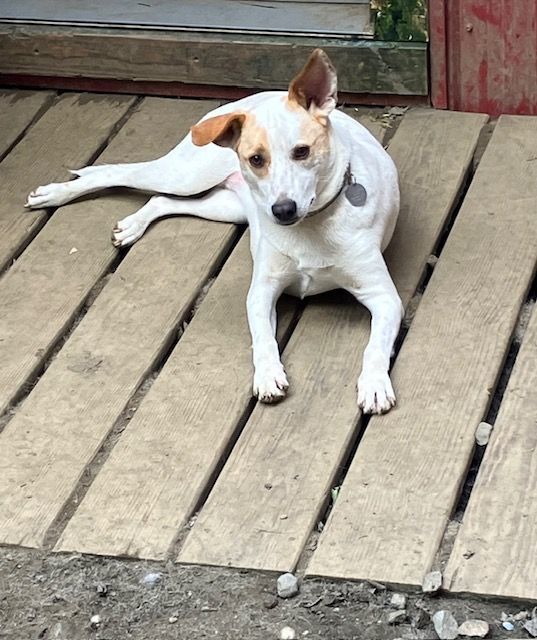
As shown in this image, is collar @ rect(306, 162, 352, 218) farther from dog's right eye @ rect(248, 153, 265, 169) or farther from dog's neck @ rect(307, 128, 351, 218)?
dog's right eye @ rect(248, 153, 265, 169)

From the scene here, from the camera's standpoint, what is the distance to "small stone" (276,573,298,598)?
301 centimetres

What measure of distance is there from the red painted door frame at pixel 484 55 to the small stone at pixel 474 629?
2380 mm

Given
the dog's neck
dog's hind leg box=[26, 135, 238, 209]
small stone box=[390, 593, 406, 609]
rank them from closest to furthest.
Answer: small stone box=[390, 593, 406, 609]
the dog's neck
dog's hind leg box=[26, 135, 238, 209]

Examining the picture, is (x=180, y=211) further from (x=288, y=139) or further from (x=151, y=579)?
(x=151, y=579)

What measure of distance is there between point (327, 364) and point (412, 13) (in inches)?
63.3

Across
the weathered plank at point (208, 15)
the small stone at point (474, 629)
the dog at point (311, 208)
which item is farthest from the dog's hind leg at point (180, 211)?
the small stone at point (474, 629)

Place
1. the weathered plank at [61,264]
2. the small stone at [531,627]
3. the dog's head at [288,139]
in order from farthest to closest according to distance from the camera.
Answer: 1. the weathered plank at [61,264]
2. the dog's head at [288,139]
3. the small stone at [531,627]

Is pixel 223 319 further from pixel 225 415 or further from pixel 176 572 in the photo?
pixel 176 572

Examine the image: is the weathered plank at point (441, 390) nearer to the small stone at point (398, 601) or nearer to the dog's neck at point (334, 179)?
the small stone at point (398, 601)

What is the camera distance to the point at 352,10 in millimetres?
4930

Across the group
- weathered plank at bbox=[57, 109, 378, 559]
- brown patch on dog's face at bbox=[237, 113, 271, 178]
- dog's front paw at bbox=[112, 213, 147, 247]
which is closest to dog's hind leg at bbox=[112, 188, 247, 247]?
dog's front paw at bbox=[112, 213, 147, 247]

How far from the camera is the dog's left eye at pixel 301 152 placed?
351 centimetres

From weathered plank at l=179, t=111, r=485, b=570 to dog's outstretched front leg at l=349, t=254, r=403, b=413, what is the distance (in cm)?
6

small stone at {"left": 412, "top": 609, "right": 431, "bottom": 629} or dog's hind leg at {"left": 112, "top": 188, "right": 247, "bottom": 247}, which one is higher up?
small stone at {"left": 412, "top": 609, "right": 431, "bottom": 629}
